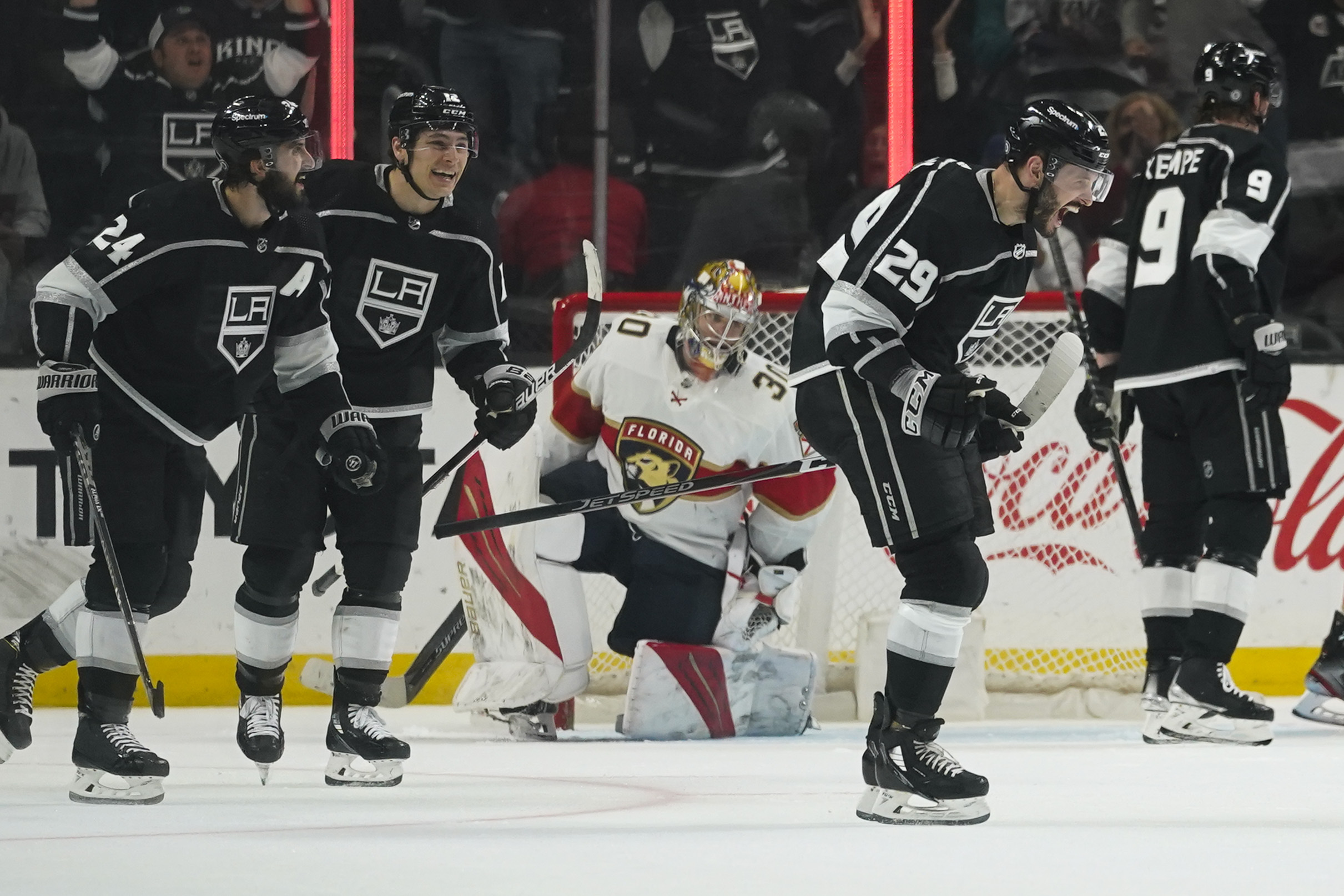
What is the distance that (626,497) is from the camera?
13.2 feet

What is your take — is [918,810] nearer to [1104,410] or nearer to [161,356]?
[161,356]

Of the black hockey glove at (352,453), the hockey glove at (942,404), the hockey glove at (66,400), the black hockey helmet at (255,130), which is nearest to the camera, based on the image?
the hockey glove at (942,404)

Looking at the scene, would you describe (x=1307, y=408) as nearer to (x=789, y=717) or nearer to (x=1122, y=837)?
(x=789, y=717)

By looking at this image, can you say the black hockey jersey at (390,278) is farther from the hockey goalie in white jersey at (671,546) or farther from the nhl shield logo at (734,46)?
the nhl shield logo at (734,46)

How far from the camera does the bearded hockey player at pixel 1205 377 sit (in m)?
3.83

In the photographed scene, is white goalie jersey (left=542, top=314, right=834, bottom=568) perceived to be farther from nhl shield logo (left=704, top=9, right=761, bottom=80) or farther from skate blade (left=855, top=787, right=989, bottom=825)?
nhl shield logo (left=704, top=9, right=761, bottom=80)

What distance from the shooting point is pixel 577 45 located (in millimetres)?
5621

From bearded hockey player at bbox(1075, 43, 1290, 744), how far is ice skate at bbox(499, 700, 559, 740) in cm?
130

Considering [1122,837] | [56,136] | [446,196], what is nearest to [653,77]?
[56,136]

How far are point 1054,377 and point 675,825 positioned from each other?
834mm

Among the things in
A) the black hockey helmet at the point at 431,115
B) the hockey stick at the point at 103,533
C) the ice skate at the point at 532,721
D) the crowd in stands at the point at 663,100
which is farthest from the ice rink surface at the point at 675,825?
the crowd in stands at the point at 663,100

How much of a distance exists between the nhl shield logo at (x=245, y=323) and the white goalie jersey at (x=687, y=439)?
1.30 metres

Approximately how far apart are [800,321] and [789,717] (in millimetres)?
1551

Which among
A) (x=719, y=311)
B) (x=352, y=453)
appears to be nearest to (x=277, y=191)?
(x=352, y=453)
